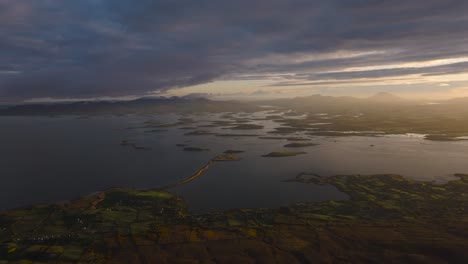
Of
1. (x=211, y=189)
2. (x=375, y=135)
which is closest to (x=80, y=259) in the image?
(x=211, y=189)

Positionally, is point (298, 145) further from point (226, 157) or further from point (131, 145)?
point (131, 145)

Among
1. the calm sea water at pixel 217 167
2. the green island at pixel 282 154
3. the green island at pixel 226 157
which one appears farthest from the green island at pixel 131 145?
the green island at pixel 282 154

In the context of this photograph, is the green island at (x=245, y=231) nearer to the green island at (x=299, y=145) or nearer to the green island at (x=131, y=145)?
the green island at (x=299, y=145)

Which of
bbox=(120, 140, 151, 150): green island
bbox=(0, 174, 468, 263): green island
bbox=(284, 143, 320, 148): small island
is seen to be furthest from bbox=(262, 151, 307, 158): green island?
bbox=(120, 140, 151, 150): green island

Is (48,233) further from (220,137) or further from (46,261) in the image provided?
(220,137)

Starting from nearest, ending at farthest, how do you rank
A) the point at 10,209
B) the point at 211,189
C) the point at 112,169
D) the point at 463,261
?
the point at 463,261, the point at 10,209, the point at 211,189, the point at 112,169

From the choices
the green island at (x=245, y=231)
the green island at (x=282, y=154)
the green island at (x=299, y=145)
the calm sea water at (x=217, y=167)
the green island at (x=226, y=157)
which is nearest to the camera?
the green island at (x=245, y=231)

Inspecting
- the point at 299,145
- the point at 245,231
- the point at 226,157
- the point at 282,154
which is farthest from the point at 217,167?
the point at 299,145
